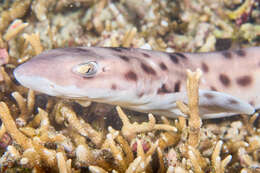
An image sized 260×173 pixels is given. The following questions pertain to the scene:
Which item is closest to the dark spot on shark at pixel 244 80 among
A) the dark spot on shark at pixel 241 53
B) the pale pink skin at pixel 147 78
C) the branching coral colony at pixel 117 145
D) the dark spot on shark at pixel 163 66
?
the pale pink skin at pixel 147 78

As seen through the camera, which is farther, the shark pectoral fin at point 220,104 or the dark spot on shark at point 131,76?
the shark pectoral fin at point 220,104

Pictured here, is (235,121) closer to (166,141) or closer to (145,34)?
(166,141)

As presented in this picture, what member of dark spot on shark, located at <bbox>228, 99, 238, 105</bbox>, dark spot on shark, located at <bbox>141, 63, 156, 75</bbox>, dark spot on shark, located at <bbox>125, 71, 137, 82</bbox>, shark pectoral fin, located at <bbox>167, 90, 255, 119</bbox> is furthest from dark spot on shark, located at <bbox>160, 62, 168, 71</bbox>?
dark spot on shark, located at <bbox>228, 99, 238, 105</bbox>

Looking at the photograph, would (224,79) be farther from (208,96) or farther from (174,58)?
(174,58)

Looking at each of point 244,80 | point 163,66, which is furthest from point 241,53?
point 163,66

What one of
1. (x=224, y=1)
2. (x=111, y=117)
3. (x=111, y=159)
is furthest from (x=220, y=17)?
(x=111, y=159)

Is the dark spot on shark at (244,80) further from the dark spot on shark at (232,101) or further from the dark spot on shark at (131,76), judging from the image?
the dark spot on shark at (131,76)
